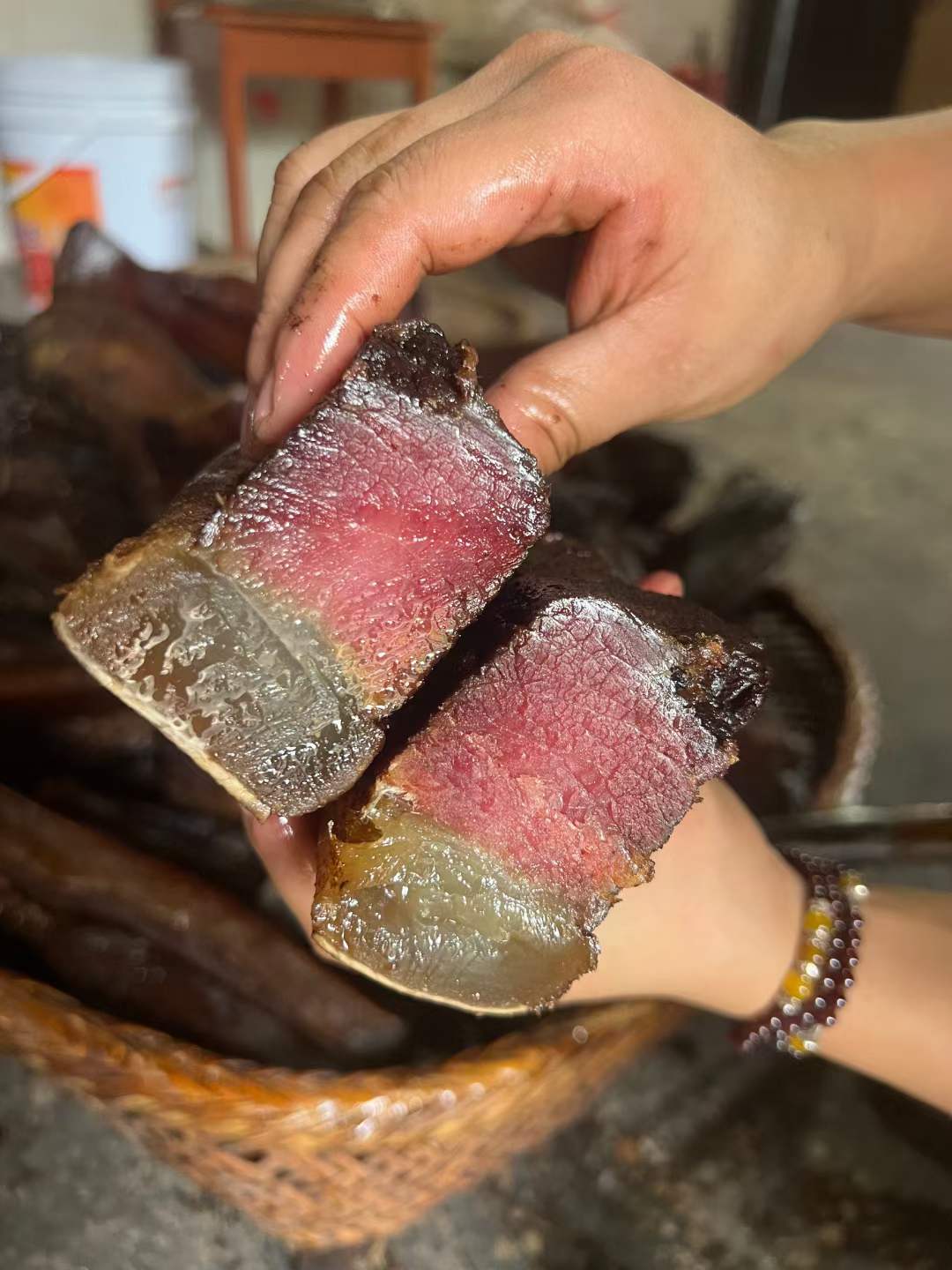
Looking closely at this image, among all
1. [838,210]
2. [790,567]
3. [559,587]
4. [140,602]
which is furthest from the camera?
[790,567]

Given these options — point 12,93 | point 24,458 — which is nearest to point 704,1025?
point 24,458

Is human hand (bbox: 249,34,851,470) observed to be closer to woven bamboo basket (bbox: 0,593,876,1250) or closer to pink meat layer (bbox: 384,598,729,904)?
pink meat layer (bbox: 384,598,729,904)

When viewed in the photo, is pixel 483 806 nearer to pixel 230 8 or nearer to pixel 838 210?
pixel 838 210

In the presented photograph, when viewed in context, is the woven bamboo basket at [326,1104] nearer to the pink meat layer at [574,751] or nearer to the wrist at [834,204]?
the pink meat layer at [574,751]

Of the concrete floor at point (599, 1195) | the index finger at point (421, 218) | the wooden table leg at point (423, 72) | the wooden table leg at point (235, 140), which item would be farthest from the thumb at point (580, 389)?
the wooden table leg at point (235, 140)

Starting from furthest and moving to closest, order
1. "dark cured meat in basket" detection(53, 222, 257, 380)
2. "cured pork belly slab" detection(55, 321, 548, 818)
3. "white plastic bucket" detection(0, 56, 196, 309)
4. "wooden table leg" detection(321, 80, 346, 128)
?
"wooden table leg" detection(321, 80, 346, 128) < "white plastic bucket" detection(0, 56, 196, 309) < "dark cured meat in basket" detection(53, 222, 257, 380) < "cured pork belly slab" detection(55, 321, 548, 818)

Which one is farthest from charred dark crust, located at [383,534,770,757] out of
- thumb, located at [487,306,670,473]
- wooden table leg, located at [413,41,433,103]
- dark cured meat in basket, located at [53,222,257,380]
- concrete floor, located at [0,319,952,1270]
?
wooden table leg, located at [413,41,433,103]
